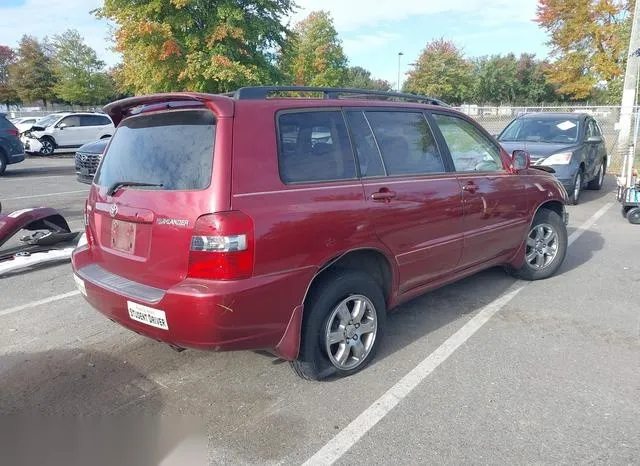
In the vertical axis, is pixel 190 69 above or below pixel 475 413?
above

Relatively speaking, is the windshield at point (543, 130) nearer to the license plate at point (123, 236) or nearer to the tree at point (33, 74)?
the license plate at point (123, 236)

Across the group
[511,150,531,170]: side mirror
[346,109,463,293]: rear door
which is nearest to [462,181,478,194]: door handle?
[346,109,463,293]: rear door

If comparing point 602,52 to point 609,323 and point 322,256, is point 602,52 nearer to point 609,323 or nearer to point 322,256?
point 609,323

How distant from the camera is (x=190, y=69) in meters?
19.0

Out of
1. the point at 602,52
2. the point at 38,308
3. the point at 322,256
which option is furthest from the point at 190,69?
the point at 602,52

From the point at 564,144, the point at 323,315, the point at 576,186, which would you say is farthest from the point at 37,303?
the point at 564,144

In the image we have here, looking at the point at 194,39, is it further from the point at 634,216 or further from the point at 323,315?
the point at 323,315

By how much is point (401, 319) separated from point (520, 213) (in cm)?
161

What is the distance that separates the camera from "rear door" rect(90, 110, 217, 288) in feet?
9.05

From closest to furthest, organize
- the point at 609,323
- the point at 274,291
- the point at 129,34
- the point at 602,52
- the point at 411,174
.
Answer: the point at 274,291 → the point at 411,174 → the point at 609,323 → the point at 129,34 → the point at 602,52

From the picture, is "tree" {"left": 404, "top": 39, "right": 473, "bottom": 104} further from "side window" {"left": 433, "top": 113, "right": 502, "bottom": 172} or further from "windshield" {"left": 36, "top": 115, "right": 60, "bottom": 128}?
"side window" {"left": 433, "top": 113, "right": 502, "bottom": 172}

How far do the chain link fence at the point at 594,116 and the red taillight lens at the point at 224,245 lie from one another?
428 inches

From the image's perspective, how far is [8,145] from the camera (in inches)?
554

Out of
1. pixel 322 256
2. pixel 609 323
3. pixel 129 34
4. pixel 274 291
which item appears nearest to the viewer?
pixel 274 291
